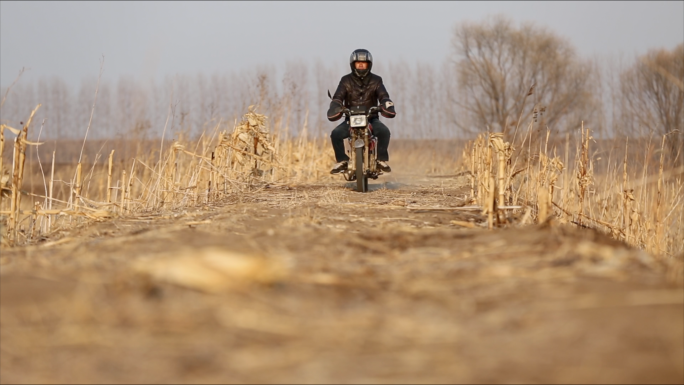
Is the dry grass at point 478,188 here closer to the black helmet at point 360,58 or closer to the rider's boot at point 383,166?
the rider's boot at point 383,166

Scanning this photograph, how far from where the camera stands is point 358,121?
801 cm

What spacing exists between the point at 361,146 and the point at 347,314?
5.97m

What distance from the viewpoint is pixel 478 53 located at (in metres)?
41.2

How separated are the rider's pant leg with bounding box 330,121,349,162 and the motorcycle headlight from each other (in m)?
0.52

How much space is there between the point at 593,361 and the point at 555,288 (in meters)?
0.53

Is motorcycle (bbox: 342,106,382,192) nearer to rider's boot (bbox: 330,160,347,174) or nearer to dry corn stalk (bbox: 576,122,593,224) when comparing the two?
rider's boot (bbox: 330,160,347,174)

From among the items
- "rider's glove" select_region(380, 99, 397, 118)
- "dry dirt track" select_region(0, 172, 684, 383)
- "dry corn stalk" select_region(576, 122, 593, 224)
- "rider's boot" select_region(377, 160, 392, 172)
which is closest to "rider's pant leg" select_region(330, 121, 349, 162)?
"rider's boot" select_region(377, 160, 392, 172)

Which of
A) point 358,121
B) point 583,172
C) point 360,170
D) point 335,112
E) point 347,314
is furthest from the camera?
point 335,112

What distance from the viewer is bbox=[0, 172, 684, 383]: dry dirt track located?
1.88m

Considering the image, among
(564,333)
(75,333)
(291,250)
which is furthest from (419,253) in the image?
(75,333)

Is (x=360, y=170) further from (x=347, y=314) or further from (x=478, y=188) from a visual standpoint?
(x=347, y=314)

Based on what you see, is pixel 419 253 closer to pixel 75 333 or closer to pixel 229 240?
pixel 229 240

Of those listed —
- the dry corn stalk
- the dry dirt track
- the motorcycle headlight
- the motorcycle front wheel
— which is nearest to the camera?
the dry dirt track

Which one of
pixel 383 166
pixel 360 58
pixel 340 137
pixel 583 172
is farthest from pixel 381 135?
pixel 583 172
